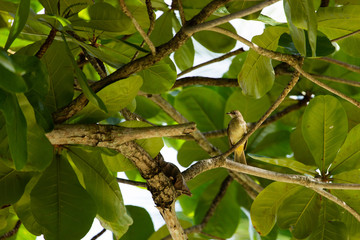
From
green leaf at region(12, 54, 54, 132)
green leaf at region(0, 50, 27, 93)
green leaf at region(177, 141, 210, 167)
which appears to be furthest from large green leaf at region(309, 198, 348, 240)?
green leaf at region(0, 50, 27, 93)

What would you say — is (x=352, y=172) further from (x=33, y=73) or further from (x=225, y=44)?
(x=33, y=73)

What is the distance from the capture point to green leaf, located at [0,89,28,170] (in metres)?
0.67

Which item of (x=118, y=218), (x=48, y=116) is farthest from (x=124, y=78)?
(x=118, y=218)

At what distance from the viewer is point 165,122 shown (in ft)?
7.27

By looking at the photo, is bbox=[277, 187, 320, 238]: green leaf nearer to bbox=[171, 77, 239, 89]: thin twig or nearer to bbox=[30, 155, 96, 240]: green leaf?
bbox=[171, 77, 239, 89]: thin twig

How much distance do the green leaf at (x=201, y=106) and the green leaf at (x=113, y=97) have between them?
3.55ft

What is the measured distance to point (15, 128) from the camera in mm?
693

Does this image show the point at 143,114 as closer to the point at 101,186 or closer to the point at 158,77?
the point at 158,77

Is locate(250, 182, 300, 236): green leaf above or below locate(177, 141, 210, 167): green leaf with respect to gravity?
below

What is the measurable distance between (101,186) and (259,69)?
573mm

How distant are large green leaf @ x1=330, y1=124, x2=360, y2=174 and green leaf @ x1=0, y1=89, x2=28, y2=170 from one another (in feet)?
3.31

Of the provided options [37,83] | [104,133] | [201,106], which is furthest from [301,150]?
[37,83]

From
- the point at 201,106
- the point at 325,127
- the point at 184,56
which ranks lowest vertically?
the point at 325,127

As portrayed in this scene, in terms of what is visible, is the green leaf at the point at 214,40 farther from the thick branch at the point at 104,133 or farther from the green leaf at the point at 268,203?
the thick branch at the point at 104,133
